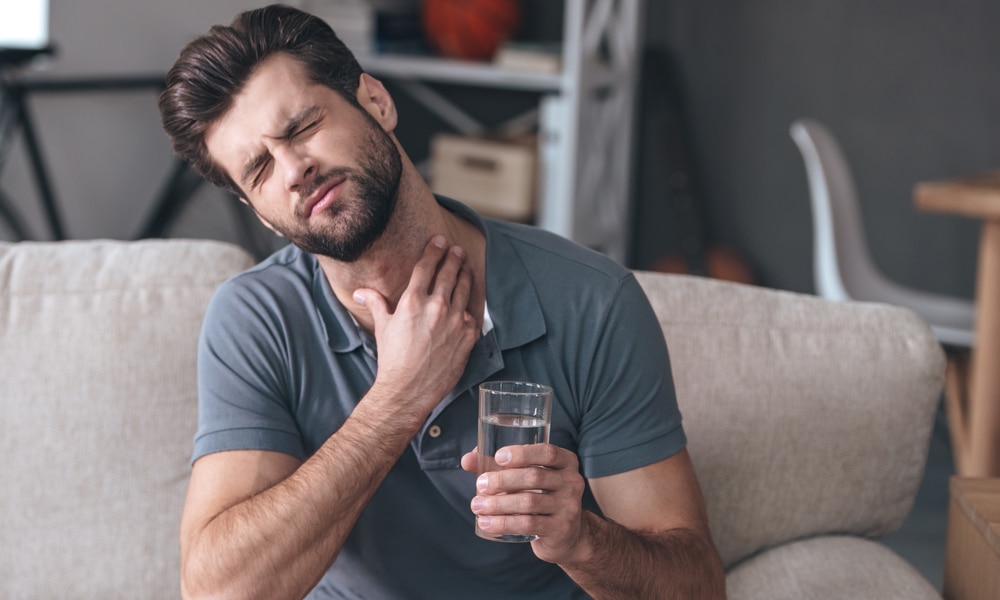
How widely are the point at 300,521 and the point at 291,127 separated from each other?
464 millimetres

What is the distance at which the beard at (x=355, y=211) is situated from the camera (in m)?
1.33

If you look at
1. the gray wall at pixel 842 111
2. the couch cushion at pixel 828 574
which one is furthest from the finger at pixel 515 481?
the gray wall at pixel 842 111

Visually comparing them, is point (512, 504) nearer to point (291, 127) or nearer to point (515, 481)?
point (515, 481)

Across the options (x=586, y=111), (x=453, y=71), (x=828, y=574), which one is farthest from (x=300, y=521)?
(x=453, y=71)

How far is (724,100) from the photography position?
4184 mm

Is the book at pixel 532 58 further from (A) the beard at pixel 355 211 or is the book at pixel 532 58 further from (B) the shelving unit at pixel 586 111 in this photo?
(A) the beard at pixel 355 211

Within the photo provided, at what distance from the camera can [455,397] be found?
138 centimetres

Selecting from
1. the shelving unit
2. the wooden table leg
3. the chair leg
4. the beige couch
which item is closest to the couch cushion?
the beige couch

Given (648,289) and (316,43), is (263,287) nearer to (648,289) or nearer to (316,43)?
(316,43)

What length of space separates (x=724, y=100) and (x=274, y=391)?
10.3 feet

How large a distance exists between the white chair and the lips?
194 cm

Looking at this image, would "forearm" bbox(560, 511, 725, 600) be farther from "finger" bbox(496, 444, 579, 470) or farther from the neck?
the neck

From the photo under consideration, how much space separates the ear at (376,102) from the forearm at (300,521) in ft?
1.25

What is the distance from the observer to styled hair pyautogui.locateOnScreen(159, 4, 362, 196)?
135 centimetres
